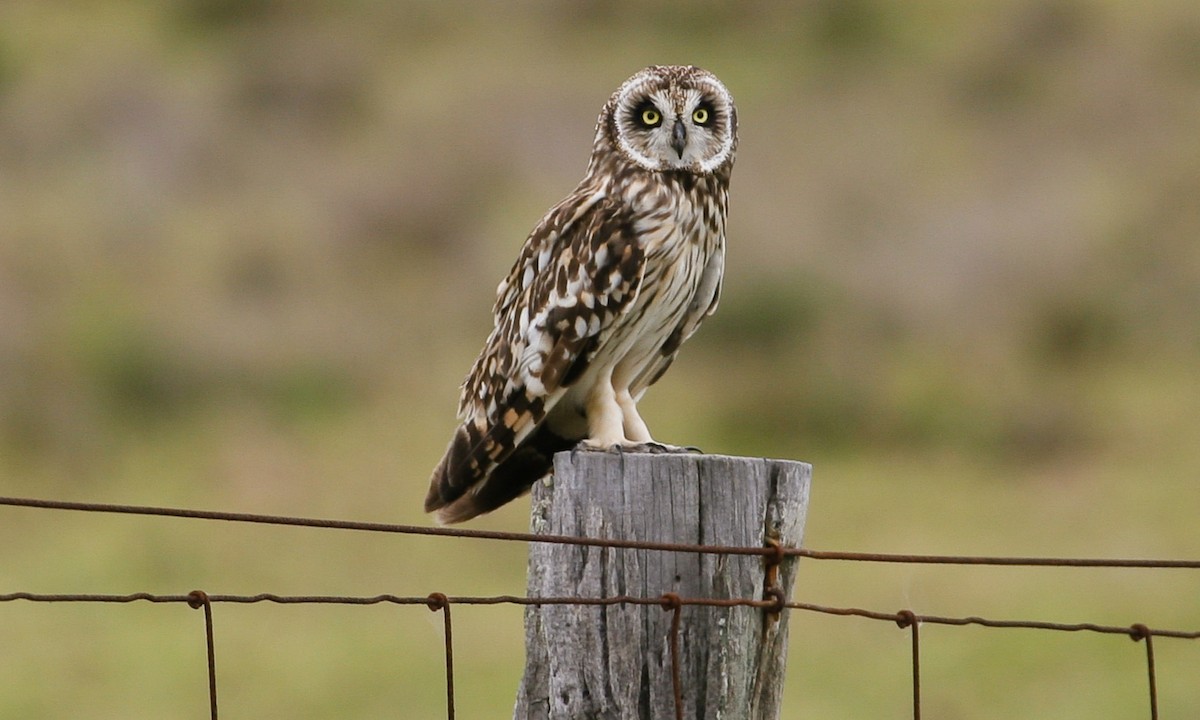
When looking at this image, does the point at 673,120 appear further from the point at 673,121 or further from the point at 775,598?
the point at 775,598

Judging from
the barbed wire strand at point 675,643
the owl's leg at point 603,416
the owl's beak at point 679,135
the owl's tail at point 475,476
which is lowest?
the barbed wire strand at point 675,643

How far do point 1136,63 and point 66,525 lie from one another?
18.2 metres

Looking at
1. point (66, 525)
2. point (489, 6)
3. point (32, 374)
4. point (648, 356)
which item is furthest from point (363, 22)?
point (648, 356)

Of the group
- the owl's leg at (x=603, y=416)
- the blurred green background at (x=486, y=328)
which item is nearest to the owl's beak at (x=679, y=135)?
the owl's leg at (x=603, y=416)

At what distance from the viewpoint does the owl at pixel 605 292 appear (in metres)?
4.23

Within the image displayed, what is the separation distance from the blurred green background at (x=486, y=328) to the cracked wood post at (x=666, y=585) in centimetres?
535

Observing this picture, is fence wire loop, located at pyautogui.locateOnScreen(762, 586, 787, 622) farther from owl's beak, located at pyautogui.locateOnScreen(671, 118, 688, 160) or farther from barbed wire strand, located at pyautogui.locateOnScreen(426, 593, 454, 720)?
owl's beak, located at pyautogui.locateOnScreen(671, 118, 688, 160)

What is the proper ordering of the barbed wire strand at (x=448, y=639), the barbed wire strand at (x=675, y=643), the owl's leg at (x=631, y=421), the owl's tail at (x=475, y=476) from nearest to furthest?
the barbed wire strand at (x=448, y=639)
the barbed wire strand at (x=675, y=643)
the owl's tail at (x=475, y=476)
the owl's leg at (x=631, y=421)

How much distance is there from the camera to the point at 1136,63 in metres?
24.9

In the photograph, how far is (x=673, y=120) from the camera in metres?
4.38

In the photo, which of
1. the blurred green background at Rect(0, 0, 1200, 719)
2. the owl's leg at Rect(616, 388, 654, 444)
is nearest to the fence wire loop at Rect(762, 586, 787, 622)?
the owl's leg at Rect(616, 388, 654, 444)

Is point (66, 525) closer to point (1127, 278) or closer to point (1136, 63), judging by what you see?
point (1127, 278)

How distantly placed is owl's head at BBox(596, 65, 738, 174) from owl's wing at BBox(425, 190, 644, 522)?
17 cm

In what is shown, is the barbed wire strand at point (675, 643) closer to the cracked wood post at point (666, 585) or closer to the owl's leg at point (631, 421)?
the cracked wood post at point (666, 585)
